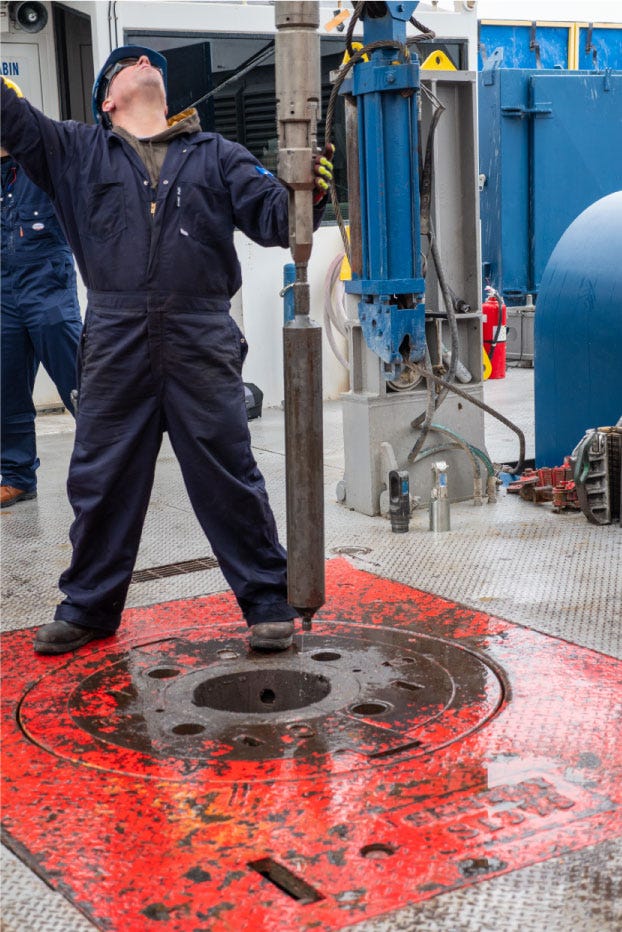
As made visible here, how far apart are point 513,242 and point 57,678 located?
8.02 metres

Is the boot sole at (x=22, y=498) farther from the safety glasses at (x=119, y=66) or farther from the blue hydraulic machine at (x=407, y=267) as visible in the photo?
the safety glasses at (x=119, y=66)

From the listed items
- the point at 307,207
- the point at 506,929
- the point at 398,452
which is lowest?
the point at 506,929

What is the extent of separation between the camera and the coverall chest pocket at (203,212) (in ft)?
11.2

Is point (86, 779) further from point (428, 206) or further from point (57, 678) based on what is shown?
point (428, 206)

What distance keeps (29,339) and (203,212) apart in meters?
2.51

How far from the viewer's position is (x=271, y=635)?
11.6ft

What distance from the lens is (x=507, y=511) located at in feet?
17.6

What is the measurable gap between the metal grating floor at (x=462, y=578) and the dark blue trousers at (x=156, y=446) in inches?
20.8

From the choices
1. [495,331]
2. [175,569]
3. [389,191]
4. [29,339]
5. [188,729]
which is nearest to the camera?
[188,729]

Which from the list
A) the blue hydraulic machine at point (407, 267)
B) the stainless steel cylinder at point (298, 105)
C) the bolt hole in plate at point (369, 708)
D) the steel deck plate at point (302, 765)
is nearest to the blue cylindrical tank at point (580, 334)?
the blue hydraulic machine at point (407, 267)

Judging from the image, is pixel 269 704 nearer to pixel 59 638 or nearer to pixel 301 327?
pixel 59 638

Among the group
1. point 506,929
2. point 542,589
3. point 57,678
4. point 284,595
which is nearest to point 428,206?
point 542,589

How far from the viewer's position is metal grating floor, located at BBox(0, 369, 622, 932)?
2203mm

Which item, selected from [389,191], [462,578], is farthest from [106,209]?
[462,578]
